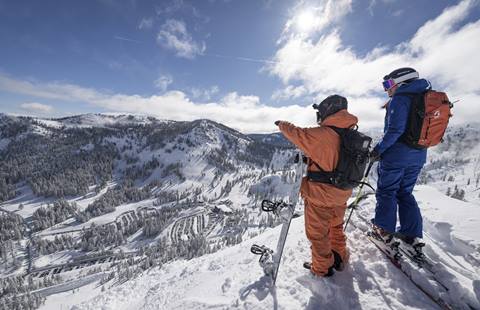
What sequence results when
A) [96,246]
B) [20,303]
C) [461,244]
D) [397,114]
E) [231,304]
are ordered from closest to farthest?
1. [231,304]
2. [397,114]
3. [461,244]
4. [20,303]
5. [96,246]

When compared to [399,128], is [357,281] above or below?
below

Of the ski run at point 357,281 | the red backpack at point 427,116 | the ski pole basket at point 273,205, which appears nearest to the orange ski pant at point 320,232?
the ski run at point 357,281

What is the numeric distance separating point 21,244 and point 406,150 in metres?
199

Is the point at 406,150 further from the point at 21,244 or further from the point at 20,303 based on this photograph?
the point at 21,244

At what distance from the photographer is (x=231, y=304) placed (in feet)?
14.8

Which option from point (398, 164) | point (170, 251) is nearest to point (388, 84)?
point (398, 164)

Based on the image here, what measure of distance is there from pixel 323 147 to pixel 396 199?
2.57 metres

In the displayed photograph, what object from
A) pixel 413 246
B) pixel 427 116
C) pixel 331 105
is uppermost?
pixel 331 105

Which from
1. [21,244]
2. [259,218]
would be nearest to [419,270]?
[259,218]

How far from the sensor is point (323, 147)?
4.49m

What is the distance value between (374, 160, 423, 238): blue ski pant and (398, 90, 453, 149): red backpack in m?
0.65

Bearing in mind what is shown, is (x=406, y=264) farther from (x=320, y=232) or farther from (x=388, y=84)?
(x=388, y=84)

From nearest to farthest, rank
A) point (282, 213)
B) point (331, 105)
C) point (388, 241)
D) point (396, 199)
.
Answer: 1. point (331, 105)
2. point (282, 213)
3. point (388, 241)
4. point (396, 199)

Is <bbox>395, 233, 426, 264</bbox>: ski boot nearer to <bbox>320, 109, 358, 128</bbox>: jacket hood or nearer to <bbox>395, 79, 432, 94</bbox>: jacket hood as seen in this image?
<bbox>320, 109, 358, 128</bbox>: jacket hood
